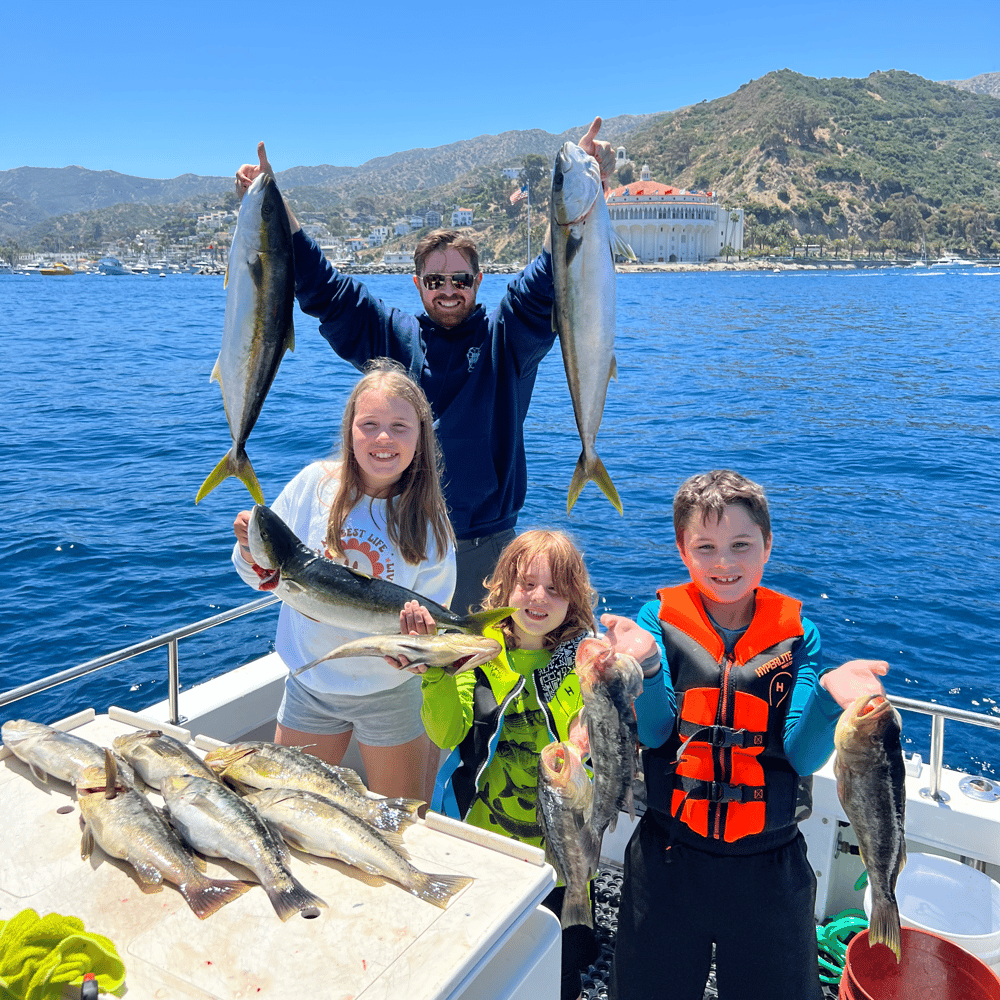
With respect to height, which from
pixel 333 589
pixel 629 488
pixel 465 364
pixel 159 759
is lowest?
pixel 629 488

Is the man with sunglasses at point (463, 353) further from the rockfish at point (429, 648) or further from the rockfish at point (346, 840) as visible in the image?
the rockfish at point (346, 840)

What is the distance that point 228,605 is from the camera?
11.5 metres

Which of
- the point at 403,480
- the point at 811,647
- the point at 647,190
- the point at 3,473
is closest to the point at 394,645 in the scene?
the point at 403,480

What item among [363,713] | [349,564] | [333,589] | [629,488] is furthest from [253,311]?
[629,488]

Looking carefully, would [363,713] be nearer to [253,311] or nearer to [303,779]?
[303,779]

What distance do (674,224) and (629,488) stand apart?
144319 mm

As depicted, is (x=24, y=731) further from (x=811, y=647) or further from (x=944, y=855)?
(x=944, y=855)

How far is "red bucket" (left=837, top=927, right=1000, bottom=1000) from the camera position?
2.95m

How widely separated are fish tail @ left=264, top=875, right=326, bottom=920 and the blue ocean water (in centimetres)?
776

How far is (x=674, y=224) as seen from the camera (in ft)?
494

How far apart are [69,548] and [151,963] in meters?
13.2

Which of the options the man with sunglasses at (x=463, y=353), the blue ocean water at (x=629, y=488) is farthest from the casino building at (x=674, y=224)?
the man with sunglasses at (x=463, y=353)

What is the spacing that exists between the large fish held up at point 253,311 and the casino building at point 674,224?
145990mm

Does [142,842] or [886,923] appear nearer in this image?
[142,842]
